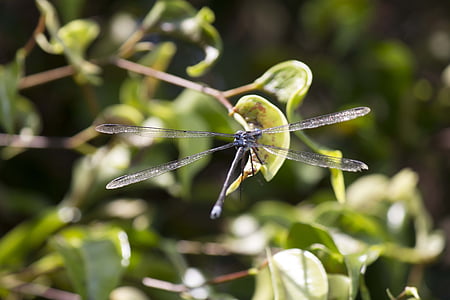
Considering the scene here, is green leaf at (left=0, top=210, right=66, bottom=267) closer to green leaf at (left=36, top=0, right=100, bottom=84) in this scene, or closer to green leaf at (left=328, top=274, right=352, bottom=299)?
green leaf at (left=36, top=0, right=100, bottom=84)

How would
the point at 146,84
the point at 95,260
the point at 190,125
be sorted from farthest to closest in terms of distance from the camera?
the point at 146,84, the point at 190,125, the point at 95,260

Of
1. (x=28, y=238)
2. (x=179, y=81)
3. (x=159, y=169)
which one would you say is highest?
(x=179, y=81)

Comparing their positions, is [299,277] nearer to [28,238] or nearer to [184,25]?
[184,25]

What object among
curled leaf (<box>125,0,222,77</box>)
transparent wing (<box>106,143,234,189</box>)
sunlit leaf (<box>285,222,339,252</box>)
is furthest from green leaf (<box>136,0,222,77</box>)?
sunlit leaf (<box>285,222,339,252</box>)

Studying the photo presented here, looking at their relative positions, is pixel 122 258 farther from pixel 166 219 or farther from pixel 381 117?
pixel 381 117

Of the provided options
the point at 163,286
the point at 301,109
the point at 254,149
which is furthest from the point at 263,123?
the point at 301,109

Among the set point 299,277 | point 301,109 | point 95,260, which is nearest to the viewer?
point 299,277

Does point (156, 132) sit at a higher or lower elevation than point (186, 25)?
lower

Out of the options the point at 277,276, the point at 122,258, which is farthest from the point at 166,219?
the point at 277,276
